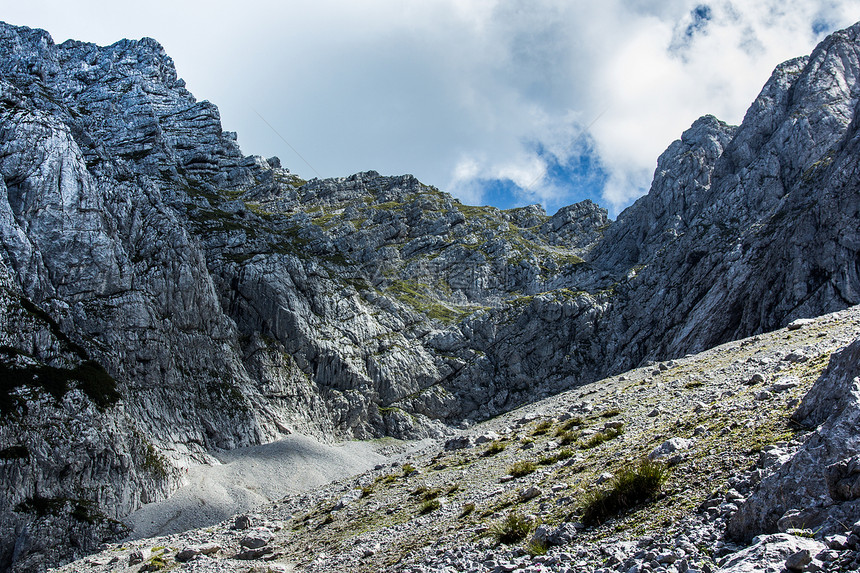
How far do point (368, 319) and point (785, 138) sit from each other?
115666 millimetres

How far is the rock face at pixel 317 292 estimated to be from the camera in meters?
74.6

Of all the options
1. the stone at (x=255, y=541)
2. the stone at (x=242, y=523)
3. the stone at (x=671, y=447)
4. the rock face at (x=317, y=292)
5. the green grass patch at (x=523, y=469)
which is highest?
the rock face at (x=317, y=292)

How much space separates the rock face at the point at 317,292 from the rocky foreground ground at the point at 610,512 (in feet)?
143

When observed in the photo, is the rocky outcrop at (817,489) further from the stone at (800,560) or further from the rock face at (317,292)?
the rock face at (317,292)

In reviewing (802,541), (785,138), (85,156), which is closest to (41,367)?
(85,156)

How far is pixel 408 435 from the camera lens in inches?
4670

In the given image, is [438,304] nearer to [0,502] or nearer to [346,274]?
[346,274]

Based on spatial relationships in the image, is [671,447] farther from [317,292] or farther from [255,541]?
[317,292]

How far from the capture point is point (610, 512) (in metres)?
14.1

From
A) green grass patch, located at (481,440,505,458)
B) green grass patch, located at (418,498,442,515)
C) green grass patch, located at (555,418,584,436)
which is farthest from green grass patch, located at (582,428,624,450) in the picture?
green grass patch, located at (481,440,505,458)

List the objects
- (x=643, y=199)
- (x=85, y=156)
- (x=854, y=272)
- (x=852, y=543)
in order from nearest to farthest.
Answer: (x=852, y=543), (x=854, y=272), (x=85, y=156), (x=643, y=199)

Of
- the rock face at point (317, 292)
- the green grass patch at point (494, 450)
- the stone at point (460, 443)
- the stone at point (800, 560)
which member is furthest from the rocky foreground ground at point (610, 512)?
the rock face at point (317, 292)

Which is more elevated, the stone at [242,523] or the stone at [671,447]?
the stone at [671,447]

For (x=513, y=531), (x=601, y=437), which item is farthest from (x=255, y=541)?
(x=513, y=531)
